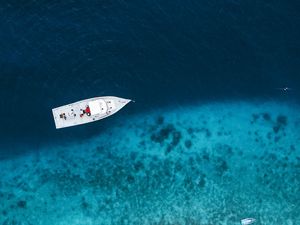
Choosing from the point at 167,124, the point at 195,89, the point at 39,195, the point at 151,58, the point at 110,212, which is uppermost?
the point at 151,58

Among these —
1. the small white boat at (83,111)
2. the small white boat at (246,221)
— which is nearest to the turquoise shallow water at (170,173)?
the small white boat at (246,221)

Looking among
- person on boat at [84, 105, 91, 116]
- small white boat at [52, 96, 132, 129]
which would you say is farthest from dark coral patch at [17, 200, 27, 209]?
person on boat at [84, 105, 91, 116]

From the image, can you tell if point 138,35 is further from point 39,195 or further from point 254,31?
point 39,195

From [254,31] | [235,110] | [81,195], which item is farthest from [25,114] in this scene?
[254,31]

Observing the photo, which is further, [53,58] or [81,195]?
[53,58]

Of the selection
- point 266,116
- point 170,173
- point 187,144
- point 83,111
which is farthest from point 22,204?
point 266,116

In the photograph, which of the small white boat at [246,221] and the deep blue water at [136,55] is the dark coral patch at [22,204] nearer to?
the deep blue water at [136,55]
